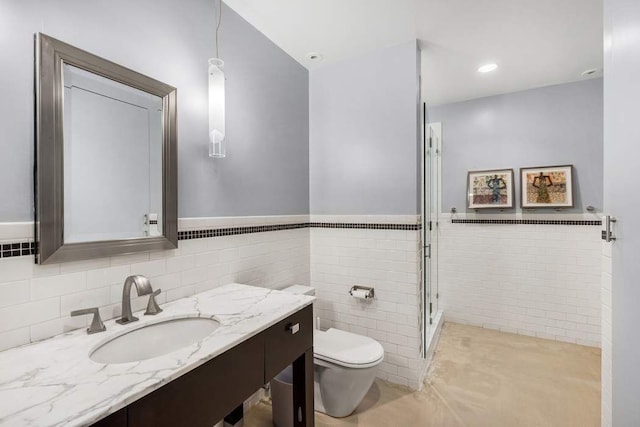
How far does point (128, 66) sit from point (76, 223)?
71 centimetres

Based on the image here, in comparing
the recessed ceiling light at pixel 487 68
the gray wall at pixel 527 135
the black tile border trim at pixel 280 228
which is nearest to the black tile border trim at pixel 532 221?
the black tile border trim at pixel 280 228

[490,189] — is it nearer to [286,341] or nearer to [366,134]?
[366,134]

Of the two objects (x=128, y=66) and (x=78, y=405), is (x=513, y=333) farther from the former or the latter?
(x=128, y=66)

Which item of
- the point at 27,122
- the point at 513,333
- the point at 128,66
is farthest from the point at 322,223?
the point at 513,333

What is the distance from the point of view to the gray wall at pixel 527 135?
2.70 metres

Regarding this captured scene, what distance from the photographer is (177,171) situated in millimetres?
1448

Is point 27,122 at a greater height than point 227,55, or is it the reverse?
point 227,55

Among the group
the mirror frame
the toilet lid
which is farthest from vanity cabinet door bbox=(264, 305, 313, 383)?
the mirror frame

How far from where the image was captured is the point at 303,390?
1.40 m

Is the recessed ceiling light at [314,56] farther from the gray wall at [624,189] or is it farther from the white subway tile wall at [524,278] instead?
the white subway tile wall at [524,278]

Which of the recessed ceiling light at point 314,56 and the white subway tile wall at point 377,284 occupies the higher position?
the recessed ceiling light at point 314,56

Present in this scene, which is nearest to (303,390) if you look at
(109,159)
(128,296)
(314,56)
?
(128,296)

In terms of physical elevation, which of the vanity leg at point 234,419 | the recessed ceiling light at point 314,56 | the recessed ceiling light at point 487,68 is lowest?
the vanity leg at point 234,419

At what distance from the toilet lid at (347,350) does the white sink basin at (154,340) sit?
0.79 m
